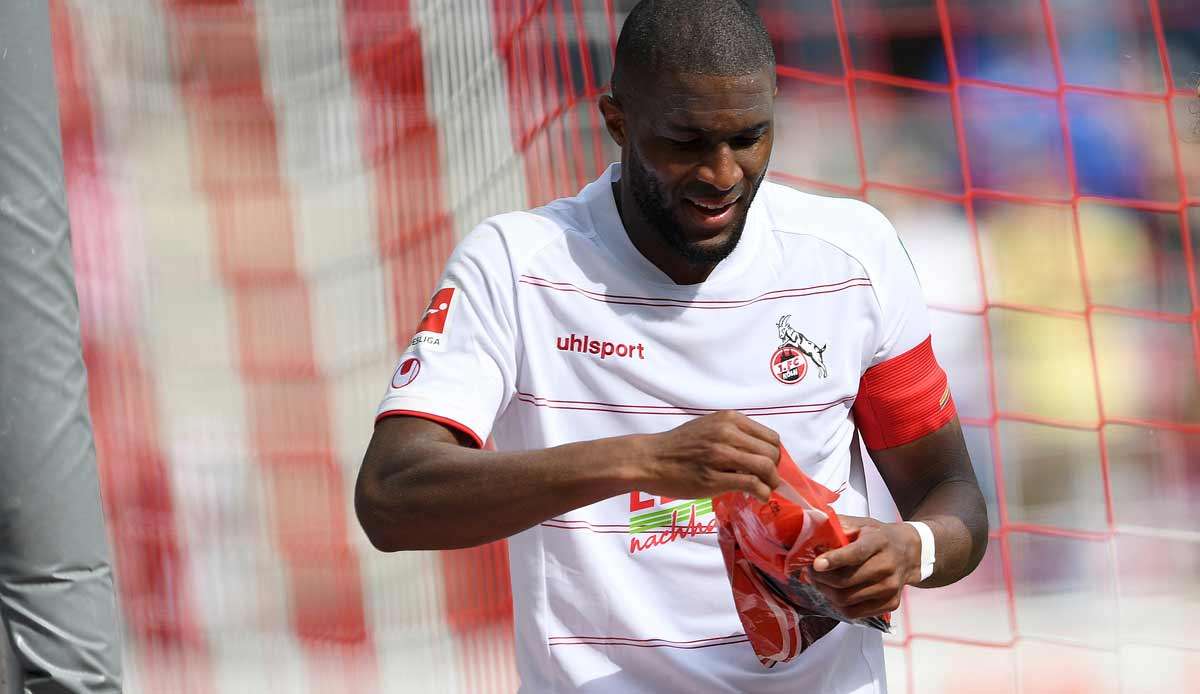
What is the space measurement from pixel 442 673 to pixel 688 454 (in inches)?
84.4

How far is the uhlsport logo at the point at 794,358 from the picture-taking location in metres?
1.66

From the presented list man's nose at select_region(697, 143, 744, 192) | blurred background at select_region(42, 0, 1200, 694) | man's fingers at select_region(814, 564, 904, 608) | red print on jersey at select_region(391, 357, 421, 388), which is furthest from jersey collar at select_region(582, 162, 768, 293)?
blurred background at select_region(42, 0, 1200, 694)

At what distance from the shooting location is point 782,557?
1460 millimetres

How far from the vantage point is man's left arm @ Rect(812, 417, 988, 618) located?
4.79ft

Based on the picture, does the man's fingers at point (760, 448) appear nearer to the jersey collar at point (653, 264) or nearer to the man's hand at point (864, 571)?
the man's hand at point (864, 571)

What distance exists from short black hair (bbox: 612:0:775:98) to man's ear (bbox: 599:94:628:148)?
0.15 feet

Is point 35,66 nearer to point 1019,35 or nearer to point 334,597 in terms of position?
point 334,597

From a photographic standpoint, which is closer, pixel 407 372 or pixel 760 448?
pixel 760 448

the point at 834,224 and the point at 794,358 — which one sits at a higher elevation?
the point at 834,224

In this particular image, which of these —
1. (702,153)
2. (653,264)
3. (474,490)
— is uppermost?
(702,153)

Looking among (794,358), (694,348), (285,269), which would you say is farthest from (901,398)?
(285,269)

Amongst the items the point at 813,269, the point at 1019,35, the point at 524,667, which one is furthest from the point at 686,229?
the point at 1019,35

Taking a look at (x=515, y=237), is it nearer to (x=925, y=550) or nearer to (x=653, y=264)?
(x=653, y=264)

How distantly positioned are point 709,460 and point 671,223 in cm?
38
